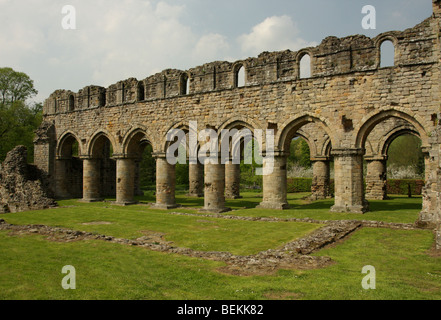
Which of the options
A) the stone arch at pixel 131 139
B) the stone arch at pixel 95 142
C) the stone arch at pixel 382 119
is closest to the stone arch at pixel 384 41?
the stone arch at pixel 382 119

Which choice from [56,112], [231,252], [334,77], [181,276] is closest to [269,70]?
[334,77]

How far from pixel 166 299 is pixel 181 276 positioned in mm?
1177

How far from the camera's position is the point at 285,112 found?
16469mm

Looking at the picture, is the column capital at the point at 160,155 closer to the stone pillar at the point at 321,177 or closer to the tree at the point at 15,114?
the stone pillar at the point at 321,177

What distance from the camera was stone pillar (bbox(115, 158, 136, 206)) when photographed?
2081 cm

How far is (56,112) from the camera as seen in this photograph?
82.3 ft

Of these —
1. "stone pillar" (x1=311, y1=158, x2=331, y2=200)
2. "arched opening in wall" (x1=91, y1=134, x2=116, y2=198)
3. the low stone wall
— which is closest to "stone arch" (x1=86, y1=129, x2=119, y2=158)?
"arched opening in wall" (x1=91, y1=134, x2=116, y2=198)

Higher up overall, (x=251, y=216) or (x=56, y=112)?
(x=56, y=112)

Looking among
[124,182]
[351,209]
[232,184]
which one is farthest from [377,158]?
[124,182]

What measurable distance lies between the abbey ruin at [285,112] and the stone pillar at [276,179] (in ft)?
0.16

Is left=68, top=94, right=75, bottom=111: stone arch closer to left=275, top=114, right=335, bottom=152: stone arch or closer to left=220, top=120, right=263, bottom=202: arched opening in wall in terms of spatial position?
left=220, top=120, right=263, bottom=202: arched opening in wall

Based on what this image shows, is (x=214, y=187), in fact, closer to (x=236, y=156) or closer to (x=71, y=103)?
(x=236, y=156)

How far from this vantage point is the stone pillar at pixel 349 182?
15016 millimetres

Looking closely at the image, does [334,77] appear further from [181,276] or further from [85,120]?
[85,120]
